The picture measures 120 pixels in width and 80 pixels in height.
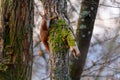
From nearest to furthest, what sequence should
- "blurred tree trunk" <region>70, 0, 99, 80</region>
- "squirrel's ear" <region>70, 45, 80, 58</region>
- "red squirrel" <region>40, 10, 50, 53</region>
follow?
1. "squirrel's ear" <region>70, 45, 80, 58</region>
2. "red squirrel" <region>40, 10, 50, 53</region>
3. "blurred tree trunk" <region>70, 0, 99, 80</region>

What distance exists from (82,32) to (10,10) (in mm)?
2200

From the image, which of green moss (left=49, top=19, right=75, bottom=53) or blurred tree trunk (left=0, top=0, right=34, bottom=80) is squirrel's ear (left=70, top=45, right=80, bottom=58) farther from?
blurred tree trunk (left=0, top=0, right=34, bottom=80)

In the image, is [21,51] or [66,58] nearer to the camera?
[66,58]

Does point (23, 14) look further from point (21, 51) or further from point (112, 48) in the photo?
point (112, 48)

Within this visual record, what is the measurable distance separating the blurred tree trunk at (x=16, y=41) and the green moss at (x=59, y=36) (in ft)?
1.52

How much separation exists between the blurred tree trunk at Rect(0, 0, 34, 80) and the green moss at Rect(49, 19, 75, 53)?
0.46 metres

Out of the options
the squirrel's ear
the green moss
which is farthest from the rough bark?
the squirrel's ear

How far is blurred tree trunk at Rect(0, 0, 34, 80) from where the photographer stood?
10.3 feet

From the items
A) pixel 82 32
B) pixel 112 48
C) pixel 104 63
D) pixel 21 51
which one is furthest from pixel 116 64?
pixel 21 51

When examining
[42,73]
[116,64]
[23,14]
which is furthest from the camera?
[42,73]

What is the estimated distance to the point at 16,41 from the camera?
10.6ft

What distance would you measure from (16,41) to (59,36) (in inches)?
28.2

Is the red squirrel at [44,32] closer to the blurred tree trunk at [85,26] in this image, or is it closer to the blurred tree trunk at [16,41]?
the blurred tree trunk at [16,41]

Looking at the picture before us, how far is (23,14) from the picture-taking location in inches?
123
